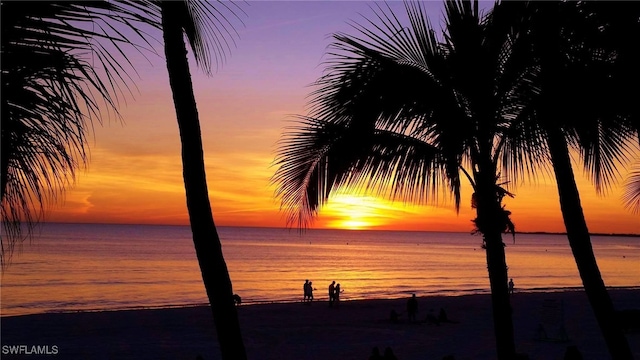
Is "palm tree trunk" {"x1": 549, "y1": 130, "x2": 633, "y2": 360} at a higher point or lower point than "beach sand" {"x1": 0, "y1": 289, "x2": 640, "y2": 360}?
higher

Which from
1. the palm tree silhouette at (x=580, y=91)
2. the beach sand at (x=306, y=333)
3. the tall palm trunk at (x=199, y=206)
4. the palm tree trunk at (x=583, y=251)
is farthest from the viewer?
the beach sand at (x=306, y=333)

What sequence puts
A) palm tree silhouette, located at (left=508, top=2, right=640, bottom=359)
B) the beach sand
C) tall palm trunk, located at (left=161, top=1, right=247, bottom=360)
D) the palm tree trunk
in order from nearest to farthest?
tall palm trunk, located at (left=161, top=1, right=247, bottom=360) < palm tree silhouette, located at (left=508, top=2, right=640, bottom=359) < the palm tree trunk < the beach sand

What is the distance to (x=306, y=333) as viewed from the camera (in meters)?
23.7

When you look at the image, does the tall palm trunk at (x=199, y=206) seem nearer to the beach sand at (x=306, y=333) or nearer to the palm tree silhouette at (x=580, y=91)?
the palm tree silhouette at (x=580, y=91)

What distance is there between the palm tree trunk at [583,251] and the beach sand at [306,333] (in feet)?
38.1

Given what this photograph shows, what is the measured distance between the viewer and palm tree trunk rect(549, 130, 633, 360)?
19.6 feet

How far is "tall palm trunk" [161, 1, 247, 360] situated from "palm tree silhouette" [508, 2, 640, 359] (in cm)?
311

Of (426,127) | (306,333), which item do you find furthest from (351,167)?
(306,333)

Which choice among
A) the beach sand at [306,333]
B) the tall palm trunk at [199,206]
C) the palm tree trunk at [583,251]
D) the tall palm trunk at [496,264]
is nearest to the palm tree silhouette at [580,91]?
the palm tree trunk at [583,251]

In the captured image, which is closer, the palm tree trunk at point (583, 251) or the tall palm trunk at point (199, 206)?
the tall palm trunk at point (199, 206)

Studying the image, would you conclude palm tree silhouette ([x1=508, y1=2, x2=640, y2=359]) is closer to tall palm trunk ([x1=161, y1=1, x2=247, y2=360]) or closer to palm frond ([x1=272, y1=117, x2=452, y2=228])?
palm frond ([x1=272, y1=117, x2=452, y2=228])

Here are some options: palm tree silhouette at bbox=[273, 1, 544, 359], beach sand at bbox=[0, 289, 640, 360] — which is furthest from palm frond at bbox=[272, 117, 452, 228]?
beach sand at bbox=[0, 289, 640, 360]

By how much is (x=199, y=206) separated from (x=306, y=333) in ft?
67.2

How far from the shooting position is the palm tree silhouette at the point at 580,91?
513 cm
